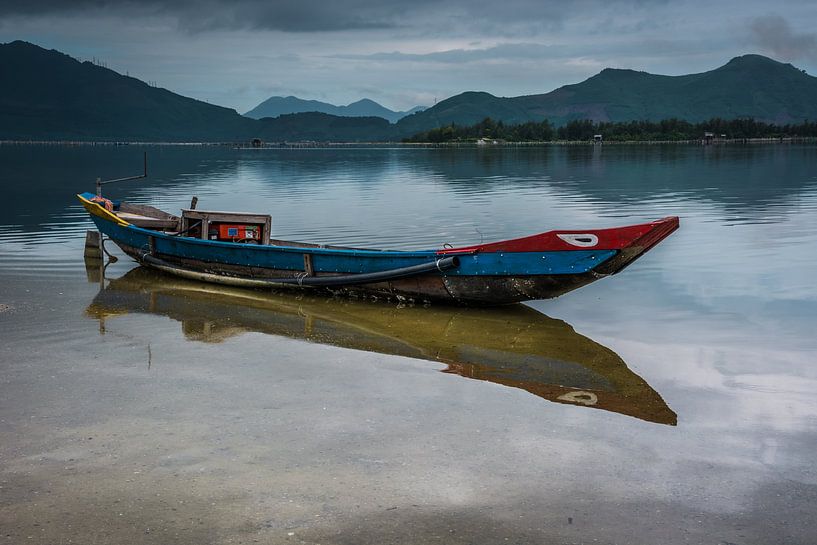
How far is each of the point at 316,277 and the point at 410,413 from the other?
7842mm

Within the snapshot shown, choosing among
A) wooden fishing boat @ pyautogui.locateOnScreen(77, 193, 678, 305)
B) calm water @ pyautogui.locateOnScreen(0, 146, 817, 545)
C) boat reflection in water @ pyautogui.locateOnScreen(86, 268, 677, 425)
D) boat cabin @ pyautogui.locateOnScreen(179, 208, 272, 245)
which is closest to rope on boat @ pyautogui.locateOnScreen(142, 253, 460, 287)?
wooden fishing boat @ pyautogui.locateOnScreen(77, 193, 678, 305)

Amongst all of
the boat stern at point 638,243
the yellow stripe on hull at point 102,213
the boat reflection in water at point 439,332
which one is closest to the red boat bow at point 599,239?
the boat stern at point 638,243

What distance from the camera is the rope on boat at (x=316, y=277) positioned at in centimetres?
1584

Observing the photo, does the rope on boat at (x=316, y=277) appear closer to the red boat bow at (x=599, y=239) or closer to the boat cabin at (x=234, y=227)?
the red boat bow at (x=599, y=239)

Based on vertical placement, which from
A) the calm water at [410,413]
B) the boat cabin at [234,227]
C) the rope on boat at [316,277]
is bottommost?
the calm water at [410,413]

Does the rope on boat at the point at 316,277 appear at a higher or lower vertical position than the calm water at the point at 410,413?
higher

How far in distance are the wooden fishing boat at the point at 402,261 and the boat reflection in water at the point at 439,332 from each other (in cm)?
44

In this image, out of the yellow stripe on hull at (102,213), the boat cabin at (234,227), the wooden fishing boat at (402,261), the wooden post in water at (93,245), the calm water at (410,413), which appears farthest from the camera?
the wooden post in water at (93,245)

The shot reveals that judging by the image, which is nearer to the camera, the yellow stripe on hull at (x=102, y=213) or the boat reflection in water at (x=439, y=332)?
the boat reflection in water at (x=439, y=332)

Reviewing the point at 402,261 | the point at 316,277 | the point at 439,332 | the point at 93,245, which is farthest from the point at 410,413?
the point at 93,245

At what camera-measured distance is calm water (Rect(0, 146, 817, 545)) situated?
7.48 metres

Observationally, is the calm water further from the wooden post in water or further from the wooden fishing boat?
the wooden post in water

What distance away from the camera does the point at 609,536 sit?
7.11 m

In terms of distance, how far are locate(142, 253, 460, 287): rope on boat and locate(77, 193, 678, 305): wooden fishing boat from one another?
23mm
